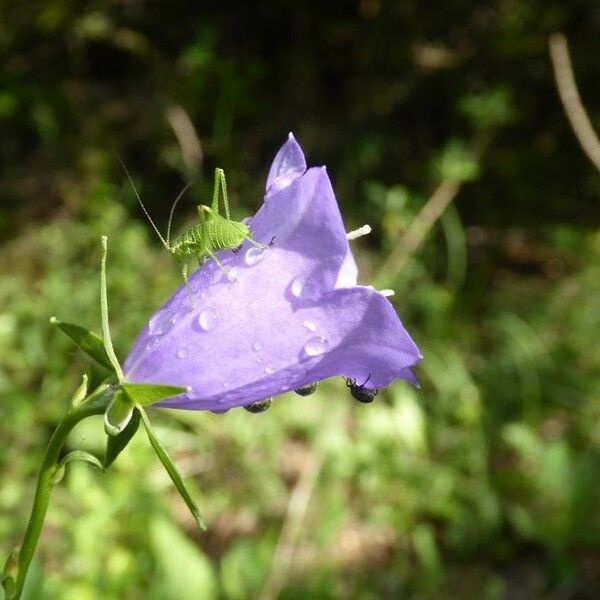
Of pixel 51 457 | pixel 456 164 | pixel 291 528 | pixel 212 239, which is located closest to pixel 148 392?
pixel 51 457

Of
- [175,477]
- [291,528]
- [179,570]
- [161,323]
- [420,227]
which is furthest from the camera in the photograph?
[420,227]

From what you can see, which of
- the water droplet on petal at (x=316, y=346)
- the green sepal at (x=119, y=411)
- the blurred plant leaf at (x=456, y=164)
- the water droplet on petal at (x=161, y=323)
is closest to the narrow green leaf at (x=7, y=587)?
the green sepal at (x=119, y=411)

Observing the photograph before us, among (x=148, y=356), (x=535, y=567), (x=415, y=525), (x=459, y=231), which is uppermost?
(x=148, y=356)

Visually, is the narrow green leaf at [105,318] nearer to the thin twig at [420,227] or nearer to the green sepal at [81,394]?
the green sepal at [81,394]

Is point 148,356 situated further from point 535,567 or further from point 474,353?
point 474,353

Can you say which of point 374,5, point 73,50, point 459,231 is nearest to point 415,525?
point 459,231

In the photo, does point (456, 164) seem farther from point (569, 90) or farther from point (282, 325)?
point (282, 325)
